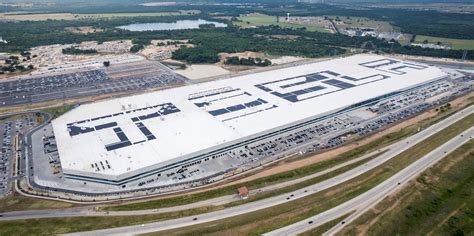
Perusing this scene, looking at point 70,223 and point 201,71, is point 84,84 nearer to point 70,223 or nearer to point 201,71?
point 201,71

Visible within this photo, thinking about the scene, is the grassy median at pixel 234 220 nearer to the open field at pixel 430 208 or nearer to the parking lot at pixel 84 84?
the open field at pixel 430 208

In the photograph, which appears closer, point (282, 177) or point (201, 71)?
point (282, 177)

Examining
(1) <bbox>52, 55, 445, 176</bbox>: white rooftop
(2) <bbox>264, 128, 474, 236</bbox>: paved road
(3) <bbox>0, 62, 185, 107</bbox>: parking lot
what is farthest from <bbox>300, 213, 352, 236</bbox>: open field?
(3) <bbox>0, 62, 185, 107</bbox>: parking lot

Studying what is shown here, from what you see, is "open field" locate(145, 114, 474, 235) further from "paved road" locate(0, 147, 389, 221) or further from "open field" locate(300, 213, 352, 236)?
"paved road" locate(0, 147, 389, 221)

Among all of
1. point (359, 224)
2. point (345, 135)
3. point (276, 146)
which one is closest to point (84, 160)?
point (276, 146)

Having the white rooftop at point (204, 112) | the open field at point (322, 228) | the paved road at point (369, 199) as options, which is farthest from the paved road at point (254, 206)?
the white rooftop at point (204, 112)

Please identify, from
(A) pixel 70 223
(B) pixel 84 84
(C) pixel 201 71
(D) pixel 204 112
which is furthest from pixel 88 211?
(C) pixel 201 71
